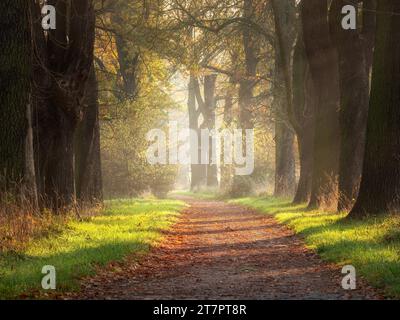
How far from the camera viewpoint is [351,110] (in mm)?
17062

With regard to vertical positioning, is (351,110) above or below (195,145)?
below

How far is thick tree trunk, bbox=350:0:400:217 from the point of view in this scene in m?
13.7

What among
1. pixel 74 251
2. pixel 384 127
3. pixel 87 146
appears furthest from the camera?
pixel 87 146

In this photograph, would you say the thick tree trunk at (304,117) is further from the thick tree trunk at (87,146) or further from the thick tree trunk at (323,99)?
the thick tree trunk at (87,146)

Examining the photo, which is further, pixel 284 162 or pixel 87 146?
pixel 284 162

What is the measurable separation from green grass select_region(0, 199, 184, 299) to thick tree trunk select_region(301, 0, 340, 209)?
5.83 m

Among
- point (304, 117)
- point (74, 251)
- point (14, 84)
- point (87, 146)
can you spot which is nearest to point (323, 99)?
point (304, 117)

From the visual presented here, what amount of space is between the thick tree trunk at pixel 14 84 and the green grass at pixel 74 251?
169 centimetres

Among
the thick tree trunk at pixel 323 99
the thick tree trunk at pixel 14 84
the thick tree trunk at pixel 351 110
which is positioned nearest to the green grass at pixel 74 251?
the thick tree trunk at pixel 14 84

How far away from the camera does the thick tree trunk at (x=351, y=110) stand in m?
17.0

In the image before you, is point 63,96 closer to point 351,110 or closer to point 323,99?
point 351,110

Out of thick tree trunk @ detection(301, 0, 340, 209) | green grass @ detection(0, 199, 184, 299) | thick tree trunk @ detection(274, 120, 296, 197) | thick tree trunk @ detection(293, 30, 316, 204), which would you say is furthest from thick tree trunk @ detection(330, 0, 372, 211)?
thick tree trunk @ detection(274, 120, 296, 197)

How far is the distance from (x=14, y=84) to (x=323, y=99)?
10844mm

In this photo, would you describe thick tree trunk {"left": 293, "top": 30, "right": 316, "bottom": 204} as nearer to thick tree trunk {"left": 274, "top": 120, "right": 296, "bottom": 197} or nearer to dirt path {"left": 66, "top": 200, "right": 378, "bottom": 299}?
thick tree trunk {"left": 274, "top": 120, "right": 296, "bottom": 197}
